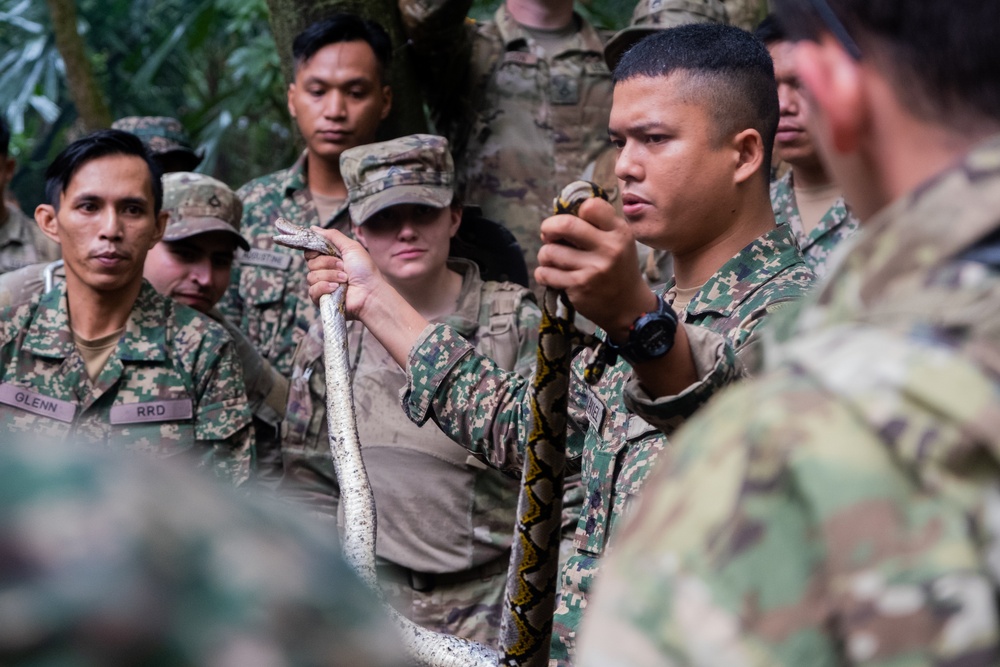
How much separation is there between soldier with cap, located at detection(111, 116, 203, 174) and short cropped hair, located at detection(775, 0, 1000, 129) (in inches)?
211

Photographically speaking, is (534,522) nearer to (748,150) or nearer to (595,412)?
(595,412)

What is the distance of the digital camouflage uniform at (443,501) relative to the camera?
419 centimetres

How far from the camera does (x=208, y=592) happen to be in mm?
790

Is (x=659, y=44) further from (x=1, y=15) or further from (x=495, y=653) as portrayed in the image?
(x=1, y=15)

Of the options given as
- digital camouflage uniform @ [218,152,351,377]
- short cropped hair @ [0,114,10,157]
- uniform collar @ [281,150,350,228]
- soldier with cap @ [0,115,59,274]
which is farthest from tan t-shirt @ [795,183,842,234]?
short cropped hair @ [0,114,10,157]

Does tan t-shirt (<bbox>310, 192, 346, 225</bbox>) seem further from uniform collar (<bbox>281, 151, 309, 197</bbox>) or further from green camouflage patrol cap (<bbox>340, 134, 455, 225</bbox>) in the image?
green camouflage patrol cap (<bbox>340, 134, 455, 225</bbox>)

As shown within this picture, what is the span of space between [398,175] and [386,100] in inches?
48.2

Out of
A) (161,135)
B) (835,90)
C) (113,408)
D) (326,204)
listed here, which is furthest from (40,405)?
(835,90)

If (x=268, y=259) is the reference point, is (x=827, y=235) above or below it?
below

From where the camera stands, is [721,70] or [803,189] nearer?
[721,70]

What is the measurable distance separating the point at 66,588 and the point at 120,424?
12.9 ft

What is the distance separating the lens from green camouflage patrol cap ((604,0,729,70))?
538cm

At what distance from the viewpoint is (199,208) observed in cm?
515

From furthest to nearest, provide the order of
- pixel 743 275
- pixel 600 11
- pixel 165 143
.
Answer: pixel 600 11 < pixel 165 143 < pixel 743 275
